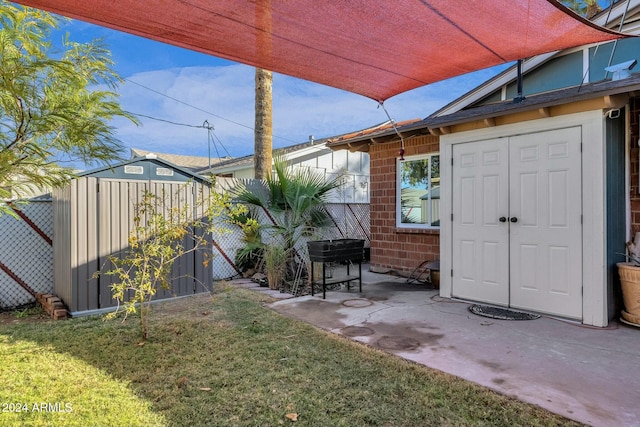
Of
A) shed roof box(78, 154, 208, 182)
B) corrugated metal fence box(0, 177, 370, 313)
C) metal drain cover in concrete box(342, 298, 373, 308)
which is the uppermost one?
shed roof box(78, 154, 208, 182)

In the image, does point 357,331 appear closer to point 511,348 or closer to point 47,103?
point 511,348

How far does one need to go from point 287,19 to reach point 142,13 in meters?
1.04

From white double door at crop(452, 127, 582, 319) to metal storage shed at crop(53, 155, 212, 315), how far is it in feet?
13.2

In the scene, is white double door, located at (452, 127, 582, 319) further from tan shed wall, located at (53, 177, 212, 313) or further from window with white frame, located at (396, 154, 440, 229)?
tan shed wall, located at (53, 177, 212, 313)

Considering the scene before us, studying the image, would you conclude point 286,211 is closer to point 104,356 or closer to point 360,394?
point 104,356

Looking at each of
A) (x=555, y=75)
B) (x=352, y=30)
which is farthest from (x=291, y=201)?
(x=555, y=75)

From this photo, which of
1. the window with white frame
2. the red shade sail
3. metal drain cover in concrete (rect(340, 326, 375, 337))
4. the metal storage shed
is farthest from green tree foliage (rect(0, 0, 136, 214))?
the window with white frame

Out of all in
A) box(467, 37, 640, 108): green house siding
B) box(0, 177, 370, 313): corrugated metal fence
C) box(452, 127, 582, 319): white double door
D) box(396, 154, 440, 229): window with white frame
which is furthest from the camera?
box(396, 154, 440, 229): window with white frame

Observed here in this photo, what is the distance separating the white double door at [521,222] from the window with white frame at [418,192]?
59.1 inches

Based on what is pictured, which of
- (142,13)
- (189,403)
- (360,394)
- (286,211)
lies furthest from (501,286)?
(142,13)

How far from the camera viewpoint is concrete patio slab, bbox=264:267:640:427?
2768 mm

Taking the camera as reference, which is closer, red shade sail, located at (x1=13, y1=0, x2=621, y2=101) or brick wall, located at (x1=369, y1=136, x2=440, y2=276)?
red shade sail, located at (x1=13, y1=0, x2=621, y2=101)

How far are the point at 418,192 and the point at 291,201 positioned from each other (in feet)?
8.53

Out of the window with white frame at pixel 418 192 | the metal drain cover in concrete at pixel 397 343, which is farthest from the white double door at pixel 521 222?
the metal drain cover in concrete at pixel 397 343
